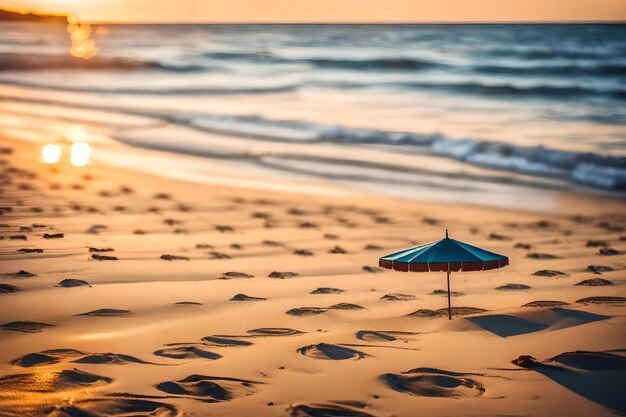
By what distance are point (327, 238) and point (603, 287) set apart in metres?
3.98

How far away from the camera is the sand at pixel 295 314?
6887 mm

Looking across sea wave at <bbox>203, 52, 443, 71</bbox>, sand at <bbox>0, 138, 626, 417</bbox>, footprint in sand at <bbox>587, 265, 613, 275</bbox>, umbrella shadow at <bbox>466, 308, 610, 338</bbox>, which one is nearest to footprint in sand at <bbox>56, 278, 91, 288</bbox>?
sand at <bbox>0, 138, 626, 417</bbox>

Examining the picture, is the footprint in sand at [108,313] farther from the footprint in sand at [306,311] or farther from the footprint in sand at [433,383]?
the footprint in sand at [433,383]

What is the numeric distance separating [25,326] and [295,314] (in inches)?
93.1

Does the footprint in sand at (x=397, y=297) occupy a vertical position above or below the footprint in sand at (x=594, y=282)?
below

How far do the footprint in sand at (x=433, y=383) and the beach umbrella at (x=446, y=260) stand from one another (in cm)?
119

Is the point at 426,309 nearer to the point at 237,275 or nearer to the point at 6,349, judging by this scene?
the point at 237,275

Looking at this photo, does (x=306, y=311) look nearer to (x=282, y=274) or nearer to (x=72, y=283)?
(x=282, y=274)

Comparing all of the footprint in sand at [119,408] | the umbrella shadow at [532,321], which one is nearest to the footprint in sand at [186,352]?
the footprint in sand at [119,408]

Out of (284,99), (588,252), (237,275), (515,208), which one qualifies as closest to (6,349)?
(237,275)

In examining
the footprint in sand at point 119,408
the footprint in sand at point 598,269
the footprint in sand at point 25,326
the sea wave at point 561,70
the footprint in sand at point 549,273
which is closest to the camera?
the footprint in sand at point 119,408

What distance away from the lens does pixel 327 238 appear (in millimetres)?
13078

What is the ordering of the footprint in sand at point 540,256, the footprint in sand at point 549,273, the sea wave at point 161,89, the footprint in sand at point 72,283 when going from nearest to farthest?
the footprint in sand at point 72,283, the footprint in sand at point 549,273, the footprint in sand at point 540,256, the sea wave at point 161,89

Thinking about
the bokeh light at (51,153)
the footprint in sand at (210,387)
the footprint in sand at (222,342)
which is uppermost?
the bokeh light at (51,153)
